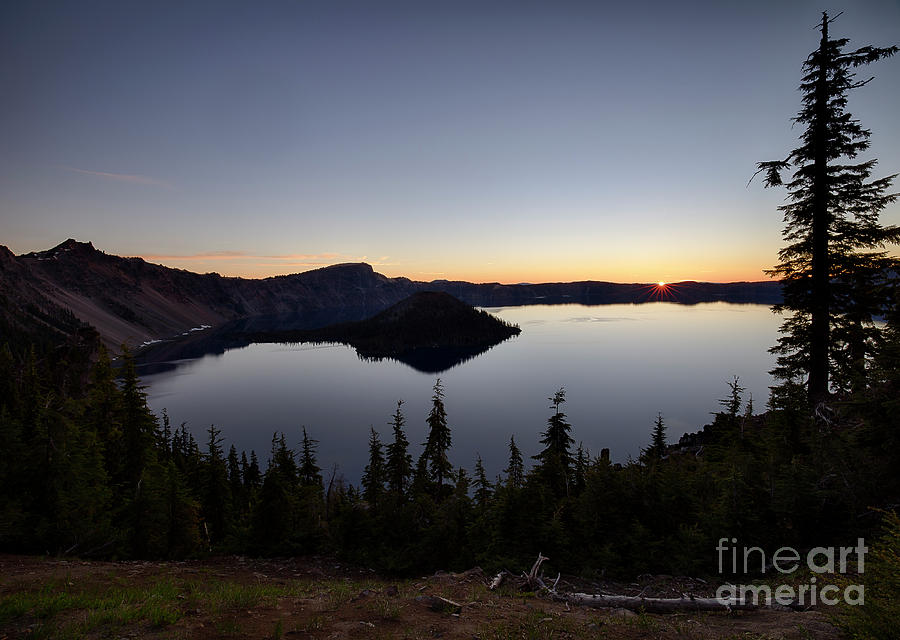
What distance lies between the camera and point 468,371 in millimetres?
154875

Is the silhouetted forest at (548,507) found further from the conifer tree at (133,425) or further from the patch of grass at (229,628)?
the patch of grass at (229,628)

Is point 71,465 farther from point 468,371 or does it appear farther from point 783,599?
point 468,371

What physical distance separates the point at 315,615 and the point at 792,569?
12492mm

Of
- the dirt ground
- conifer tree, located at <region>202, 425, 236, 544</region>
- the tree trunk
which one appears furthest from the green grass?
conifer tree, located at <region>202, 425, 236, 544</region>

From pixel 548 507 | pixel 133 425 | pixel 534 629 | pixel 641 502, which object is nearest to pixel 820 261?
pixel 641 502

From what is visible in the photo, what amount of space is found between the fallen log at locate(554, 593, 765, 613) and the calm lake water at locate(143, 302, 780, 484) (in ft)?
169

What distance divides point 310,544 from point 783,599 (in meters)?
17.9

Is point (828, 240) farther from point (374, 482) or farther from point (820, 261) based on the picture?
point (374, 482)

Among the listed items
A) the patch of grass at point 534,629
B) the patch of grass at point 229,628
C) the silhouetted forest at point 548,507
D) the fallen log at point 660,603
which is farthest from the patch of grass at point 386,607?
the silhouetted forest at point 548,507

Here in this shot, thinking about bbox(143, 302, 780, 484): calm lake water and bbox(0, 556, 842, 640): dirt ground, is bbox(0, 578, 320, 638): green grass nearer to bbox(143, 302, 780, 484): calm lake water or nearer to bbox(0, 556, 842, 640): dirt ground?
bbox(0, 556, 842, 640): dirt ground

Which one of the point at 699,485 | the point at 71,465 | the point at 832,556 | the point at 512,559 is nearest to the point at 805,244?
the point at 699,485

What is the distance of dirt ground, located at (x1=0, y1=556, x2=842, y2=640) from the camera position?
7.35 meters

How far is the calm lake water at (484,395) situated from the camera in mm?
75688

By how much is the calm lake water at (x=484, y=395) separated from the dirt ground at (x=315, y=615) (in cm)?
5224
